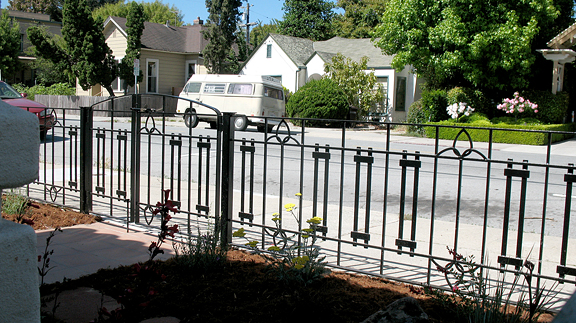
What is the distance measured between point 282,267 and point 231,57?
33696 millimetres

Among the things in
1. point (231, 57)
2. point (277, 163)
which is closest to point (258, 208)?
point (277, 163)

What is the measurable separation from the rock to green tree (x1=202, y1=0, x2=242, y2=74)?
31.6 metres

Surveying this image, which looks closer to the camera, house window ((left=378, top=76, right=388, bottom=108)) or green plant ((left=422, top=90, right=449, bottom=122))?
green plant ((left=422, top=90, right=449, bottom=122))

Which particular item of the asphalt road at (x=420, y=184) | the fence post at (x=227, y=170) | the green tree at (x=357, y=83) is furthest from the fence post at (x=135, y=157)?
the green tree at (x=357, y=83)

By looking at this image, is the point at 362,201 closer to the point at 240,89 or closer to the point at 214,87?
the point at 240,89

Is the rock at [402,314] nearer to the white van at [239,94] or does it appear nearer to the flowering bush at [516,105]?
the white van at [239,94]

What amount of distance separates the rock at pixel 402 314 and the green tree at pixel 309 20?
160ft

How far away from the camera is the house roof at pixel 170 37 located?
33812 millimetres

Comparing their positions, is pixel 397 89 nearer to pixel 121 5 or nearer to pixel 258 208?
pixel 258 208

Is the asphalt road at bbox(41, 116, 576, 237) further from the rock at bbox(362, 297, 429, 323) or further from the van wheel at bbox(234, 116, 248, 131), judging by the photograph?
the rock at bbox(362, 297, 429, 323)

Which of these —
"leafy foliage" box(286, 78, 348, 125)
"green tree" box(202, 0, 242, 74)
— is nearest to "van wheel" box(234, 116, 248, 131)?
"leafy foliage" box(286, 78, 348, 125)

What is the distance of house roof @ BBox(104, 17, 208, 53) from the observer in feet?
111

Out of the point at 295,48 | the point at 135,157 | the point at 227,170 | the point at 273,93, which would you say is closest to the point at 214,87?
the point at 273,93

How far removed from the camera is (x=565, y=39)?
2130cm
